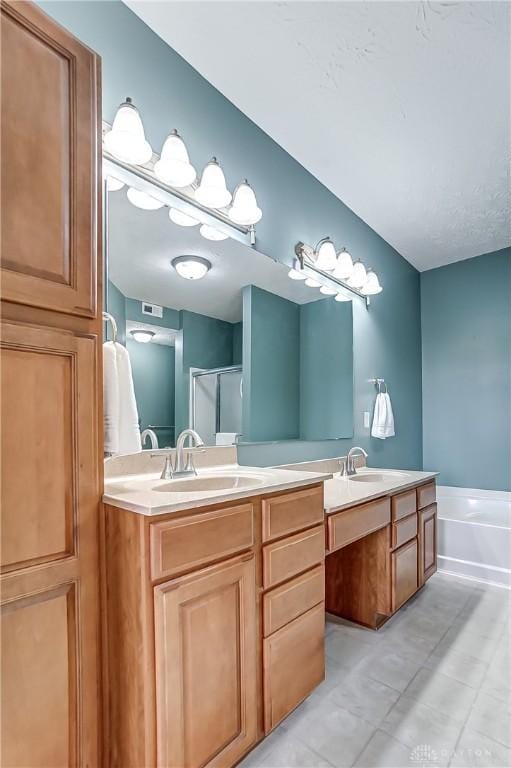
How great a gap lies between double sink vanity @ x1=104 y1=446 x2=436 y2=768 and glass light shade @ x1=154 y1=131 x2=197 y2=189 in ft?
3.76

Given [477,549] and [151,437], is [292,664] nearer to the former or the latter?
[151,437]

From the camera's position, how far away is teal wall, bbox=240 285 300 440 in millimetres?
2045

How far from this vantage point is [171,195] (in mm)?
1648

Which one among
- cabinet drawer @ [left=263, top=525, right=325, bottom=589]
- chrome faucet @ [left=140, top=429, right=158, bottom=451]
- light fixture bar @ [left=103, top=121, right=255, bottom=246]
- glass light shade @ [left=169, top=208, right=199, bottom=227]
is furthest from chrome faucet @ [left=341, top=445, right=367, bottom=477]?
glass light shade @ [left=169, top=208, right=199, bottom=227]

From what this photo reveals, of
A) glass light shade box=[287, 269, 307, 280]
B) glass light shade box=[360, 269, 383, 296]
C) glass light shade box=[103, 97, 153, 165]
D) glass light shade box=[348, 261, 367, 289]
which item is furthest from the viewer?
glass light shade box=[360, 269, 383, 296]

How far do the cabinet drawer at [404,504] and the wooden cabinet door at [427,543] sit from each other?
158mm

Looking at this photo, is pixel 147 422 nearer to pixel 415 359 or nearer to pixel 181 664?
pixel 181 664

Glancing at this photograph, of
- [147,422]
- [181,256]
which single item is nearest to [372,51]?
[181,256]

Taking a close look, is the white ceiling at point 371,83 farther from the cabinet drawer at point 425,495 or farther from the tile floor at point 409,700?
the tile floor at point 409,700

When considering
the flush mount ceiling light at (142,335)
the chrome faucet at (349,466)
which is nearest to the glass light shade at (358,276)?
the chrome faucet at (349,466)

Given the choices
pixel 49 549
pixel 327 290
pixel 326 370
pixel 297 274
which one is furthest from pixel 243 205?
pixel 49 549

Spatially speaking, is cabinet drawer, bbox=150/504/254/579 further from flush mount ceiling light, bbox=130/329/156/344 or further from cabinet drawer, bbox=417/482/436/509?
cabinet drawer, bbox=417/482/436/509

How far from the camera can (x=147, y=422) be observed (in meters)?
1.63

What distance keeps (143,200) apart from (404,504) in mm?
2030
